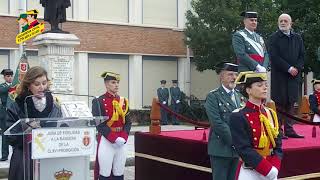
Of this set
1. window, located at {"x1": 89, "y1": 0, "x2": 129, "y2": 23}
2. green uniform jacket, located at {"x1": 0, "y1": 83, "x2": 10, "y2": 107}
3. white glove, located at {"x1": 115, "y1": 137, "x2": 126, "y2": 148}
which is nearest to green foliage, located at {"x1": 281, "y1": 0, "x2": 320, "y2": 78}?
window, located at {"x1": 89, "y1": 0, "x2": 129, "y2": 23}

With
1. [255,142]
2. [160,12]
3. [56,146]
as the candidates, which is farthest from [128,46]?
[255,142]

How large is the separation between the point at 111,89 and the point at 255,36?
7.32 feet

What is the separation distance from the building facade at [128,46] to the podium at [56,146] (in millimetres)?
19314

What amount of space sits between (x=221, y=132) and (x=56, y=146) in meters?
1.97

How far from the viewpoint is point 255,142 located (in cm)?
504

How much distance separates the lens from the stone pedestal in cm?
1398

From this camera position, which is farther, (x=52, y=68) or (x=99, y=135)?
(x=52, y=68)

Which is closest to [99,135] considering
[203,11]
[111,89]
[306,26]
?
[111,89]

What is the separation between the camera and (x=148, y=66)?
2862 centimetres

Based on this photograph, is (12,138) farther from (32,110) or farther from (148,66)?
(148,66)

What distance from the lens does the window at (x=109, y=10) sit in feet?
86.4

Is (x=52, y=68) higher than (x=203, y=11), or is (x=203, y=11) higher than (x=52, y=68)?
(x=203, y=11)

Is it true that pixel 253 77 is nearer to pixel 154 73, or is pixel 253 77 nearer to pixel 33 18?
pixel 33 18

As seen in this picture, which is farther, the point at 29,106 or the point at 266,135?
the point at 29,106
